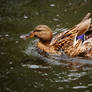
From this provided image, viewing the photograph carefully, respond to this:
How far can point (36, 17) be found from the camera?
13.1 meters

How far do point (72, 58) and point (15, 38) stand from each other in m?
2.46

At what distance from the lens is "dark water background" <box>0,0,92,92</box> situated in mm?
8367

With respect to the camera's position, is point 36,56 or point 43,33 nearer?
point 36,56

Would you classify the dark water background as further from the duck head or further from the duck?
the duck head

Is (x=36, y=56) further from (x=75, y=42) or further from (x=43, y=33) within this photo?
(x=75, y=42)

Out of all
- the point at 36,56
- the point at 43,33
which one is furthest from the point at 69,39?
the point at 36,56

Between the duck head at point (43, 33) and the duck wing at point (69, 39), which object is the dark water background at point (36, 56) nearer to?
the duck wing at point (69, 39)

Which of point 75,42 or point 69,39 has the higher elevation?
point 69,39

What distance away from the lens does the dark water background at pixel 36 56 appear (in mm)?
8367

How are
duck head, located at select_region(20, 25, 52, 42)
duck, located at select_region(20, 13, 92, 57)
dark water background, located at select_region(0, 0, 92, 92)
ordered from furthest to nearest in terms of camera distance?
duck head, located at select_region(20, 25, 52, 42) < duck, located at select_region(20, 13, 92, 57) < dark water background, located at select_region(0, 0, 92, 92)

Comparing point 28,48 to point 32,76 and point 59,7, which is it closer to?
point 32,76

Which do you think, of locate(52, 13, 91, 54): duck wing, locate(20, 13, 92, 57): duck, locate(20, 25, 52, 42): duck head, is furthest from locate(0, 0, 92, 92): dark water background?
locate(20, 25, 52, 42): duck head

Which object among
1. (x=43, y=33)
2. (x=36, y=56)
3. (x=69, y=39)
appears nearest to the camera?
(x=69, y=39)

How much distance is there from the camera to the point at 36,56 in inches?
409
